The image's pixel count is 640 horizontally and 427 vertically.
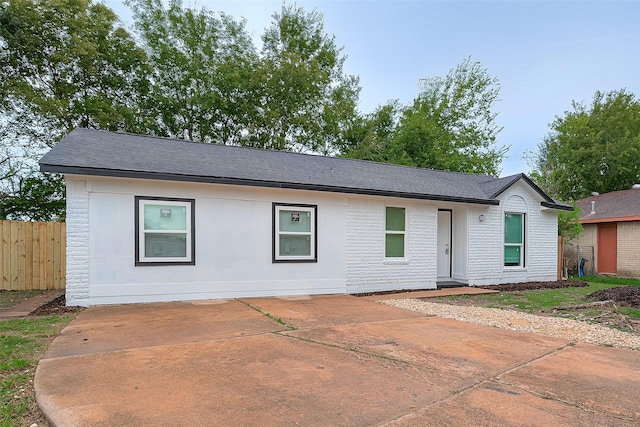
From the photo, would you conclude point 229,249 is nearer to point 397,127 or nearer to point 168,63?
point 168,63

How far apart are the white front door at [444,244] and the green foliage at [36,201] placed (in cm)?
1530

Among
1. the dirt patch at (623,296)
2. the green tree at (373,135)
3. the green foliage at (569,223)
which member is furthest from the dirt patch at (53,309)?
the green tree at (373,135)

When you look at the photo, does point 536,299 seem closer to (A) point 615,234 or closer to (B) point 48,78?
(A) point 615,234

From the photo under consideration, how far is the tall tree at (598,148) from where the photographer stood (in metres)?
24.5

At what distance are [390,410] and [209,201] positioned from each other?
6.15 metres

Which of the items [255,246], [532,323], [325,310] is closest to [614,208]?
[532,323]

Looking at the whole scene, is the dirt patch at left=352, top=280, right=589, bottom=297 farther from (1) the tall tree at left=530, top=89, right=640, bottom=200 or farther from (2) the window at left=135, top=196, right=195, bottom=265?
(1) the tall tree at left=530, top=89, right=640, bottom=200

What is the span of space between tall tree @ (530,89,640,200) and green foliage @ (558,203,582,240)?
9.47 metres

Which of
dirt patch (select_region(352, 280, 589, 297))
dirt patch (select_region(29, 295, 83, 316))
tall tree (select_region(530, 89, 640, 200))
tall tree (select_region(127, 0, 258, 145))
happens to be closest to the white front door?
dirt patch (select_region(352, 280, 589, 297))

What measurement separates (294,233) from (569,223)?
1250 cm

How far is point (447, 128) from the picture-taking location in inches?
989

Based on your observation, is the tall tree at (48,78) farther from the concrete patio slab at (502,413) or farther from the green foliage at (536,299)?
the concrete patio slab at (502,413)

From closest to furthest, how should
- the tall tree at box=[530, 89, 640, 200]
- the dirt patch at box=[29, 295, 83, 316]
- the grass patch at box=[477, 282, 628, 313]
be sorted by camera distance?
the dirt patch at box=[29, 295, 83, 316]
the grass patch at box=[477, 282, 628, 313]
the tall tree at box=[530, 89, 640, 200]

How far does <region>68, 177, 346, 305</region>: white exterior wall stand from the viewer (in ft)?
22.8
